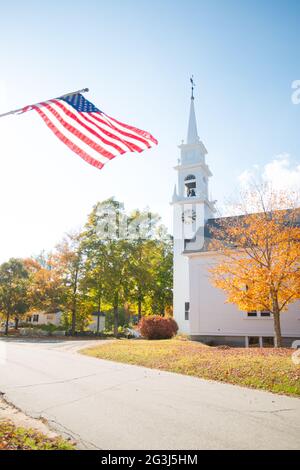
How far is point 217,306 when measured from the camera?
796 inches

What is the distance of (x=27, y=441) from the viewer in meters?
4.37

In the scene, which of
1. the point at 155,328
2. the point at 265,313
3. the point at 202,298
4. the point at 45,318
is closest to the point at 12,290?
the point at 45,318

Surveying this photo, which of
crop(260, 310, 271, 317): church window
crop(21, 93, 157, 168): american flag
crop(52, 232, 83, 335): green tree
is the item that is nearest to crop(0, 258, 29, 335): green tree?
crop(52, 232, 83, 335): green tree

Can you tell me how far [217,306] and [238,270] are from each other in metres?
5.68

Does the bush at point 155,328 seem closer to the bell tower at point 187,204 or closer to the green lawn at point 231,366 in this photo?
the bell tower at point 187,204

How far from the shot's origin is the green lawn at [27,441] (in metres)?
4.19

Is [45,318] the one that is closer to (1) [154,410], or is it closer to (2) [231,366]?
(2) [231,366]

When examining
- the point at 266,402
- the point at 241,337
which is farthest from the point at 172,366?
the point at 241,337

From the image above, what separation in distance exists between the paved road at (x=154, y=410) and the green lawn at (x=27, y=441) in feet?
1.13

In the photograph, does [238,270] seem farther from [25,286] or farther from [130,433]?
[25,286]

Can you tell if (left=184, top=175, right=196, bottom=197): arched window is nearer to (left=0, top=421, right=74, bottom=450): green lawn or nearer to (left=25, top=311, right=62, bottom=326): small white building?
(left=0, top=421, right=74, bottom=450): green lawn

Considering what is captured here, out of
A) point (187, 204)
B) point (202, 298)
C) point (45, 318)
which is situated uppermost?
point (187, 204)

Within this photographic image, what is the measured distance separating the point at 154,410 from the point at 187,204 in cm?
2649

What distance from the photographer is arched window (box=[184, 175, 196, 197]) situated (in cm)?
3191
